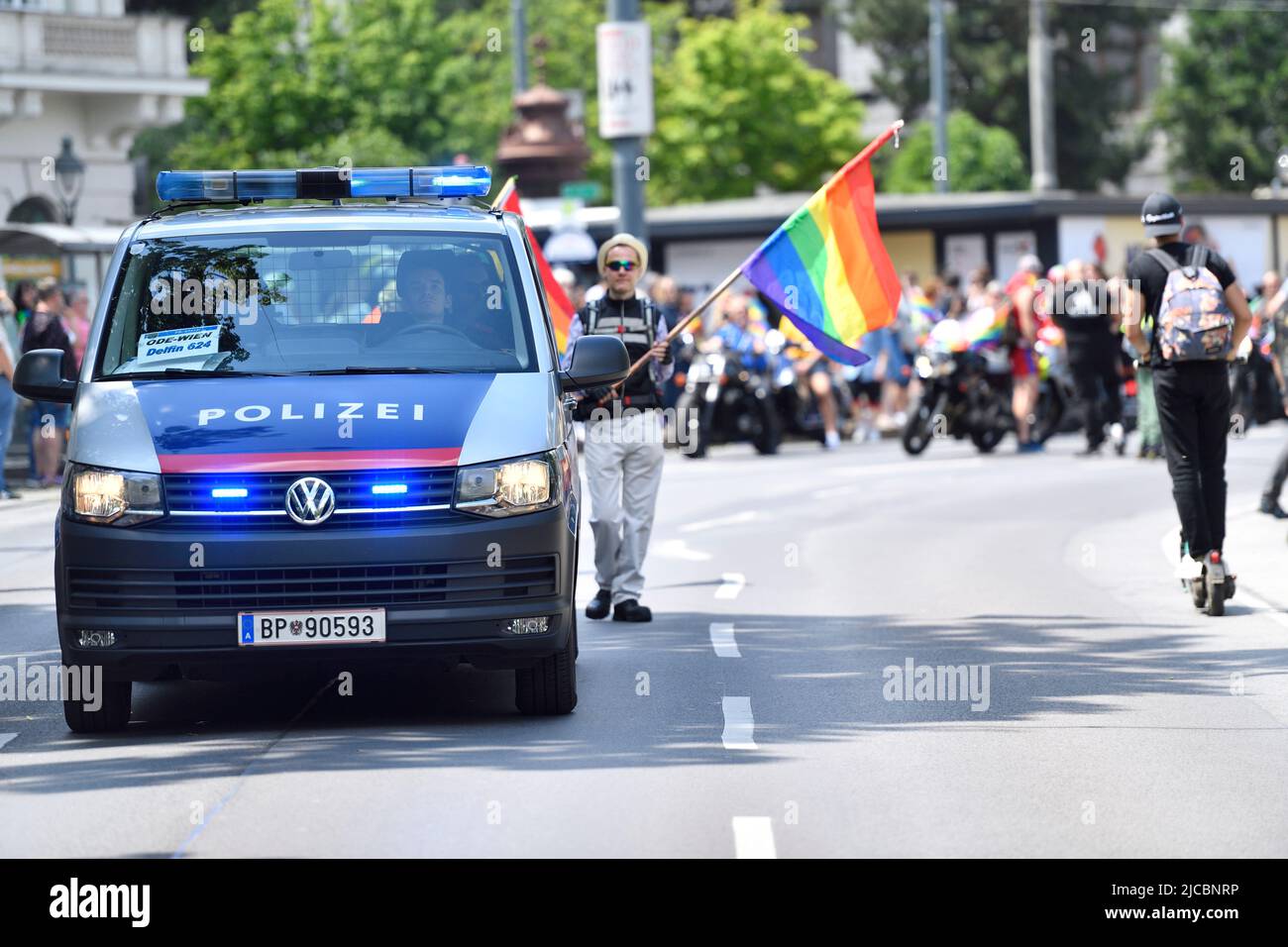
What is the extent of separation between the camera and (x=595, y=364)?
9609 mm

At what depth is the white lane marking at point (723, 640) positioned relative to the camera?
11.2m

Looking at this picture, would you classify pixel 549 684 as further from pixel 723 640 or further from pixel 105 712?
pixel 723 640

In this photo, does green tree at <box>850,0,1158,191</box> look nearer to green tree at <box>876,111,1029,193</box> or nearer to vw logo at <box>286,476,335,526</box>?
green tree at <box>876,111,1029,193</box>

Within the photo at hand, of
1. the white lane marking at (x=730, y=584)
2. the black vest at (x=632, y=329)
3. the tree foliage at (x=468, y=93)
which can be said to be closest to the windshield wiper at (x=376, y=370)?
the black vest at (x=632, y=329)

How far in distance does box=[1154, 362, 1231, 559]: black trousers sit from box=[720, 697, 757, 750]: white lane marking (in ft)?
11.3

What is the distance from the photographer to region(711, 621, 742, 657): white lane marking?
11.2m

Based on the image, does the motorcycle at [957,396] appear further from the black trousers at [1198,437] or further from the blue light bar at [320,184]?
the blue light bar at [320,184]

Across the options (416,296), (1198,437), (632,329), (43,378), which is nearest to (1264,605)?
(1198,437)

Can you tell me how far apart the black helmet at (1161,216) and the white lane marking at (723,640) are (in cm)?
290

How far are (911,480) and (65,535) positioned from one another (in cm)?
1462

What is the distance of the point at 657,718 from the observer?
9.23 m

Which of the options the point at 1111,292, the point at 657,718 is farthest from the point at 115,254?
the point at 1111,292

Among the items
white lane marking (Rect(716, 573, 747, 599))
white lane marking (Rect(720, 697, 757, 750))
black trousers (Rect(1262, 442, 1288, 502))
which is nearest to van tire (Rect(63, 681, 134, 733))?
white lane marking (Rect(720, 697, 757, 750))
